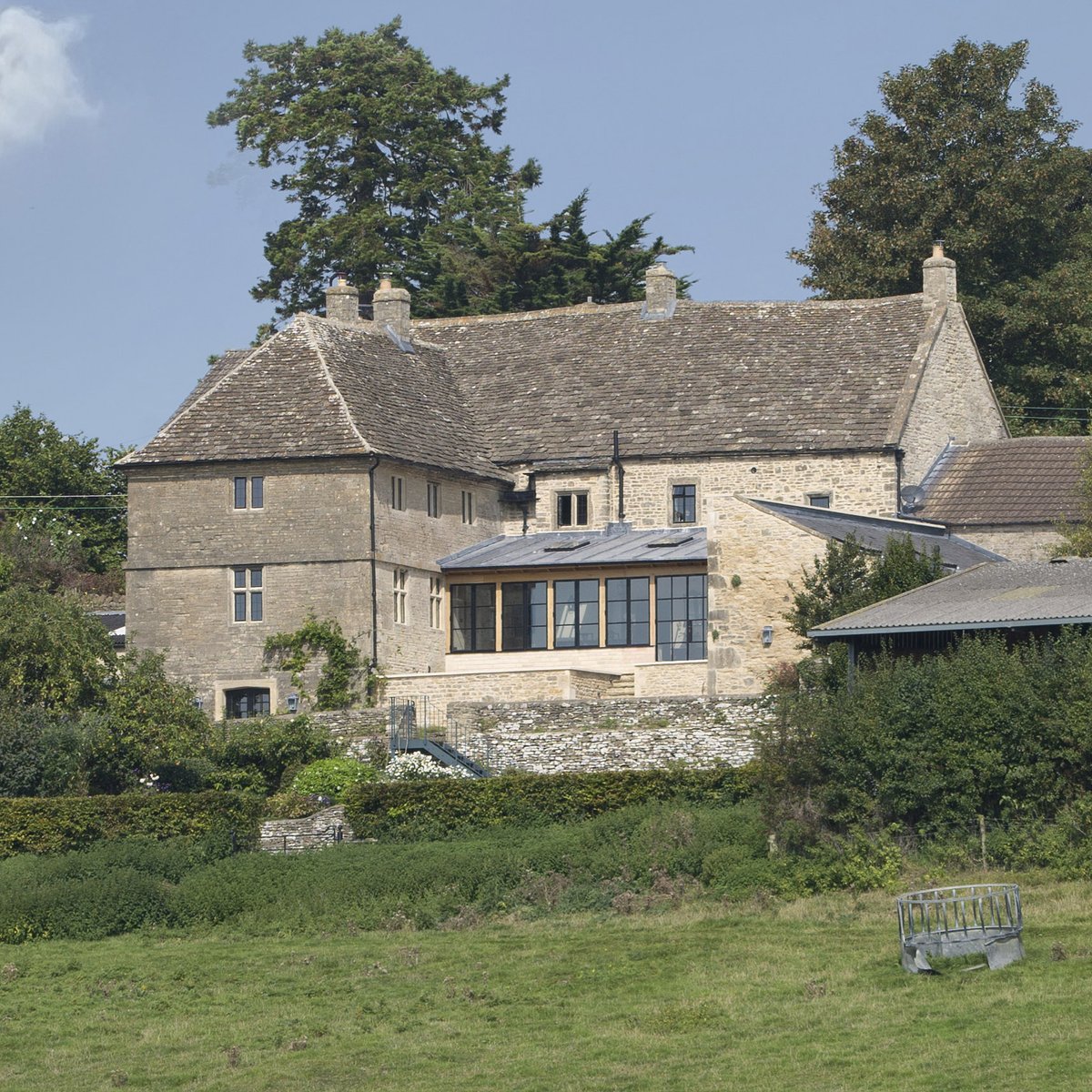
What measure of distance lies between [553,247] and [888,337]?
1521 centimetres

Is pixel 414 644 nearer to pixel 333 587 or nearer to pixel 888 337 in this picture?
pixel 333 587

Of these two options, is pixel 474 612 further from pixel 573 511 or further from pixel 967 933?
pixel 967 933

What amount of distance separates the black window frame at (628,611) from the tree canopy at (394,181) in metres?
19.5

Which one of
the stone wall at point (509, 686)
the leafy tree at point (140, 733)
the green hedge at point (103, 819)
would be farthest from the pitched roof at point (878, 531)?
the green hedge at point (103, 819)

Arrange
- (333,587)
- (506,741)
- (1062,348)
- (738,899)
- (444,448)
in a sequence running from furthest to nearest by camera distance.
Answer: (1062,348)
(444,448)
(333,587)
(506,741)
(738,899)

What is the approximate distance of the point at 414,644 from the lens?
54031 mm

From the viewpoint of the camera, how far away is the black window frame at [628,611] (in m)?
53.1

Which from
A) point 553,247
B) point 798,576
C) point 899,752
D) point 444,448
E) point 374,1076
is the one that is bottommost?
point 374,1076

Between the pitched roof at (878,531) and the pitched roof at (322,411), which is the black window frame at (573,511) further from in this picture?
the pitched roof at (878,531)

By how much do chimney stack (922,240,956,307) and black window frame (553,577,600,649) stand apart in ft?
40.2

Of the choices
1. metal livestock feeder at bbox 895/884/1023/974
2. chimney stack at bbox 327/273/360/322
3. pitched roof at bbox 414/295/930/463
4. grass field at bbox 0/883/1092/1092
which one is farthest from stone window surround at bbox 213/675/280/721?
metal livestock feeder at bbox 895/884/1023/974

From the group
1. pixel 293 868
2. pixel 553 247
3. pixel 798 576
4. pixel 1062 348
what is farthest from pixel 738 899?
pixel 553 247

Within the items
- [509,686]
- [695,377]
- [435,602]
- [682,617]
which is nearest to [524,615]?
[435,602]

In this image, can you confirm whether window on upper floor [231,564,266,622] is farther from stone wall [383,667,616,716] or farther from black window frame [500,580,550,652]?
black window frame [500,580,550,652]
